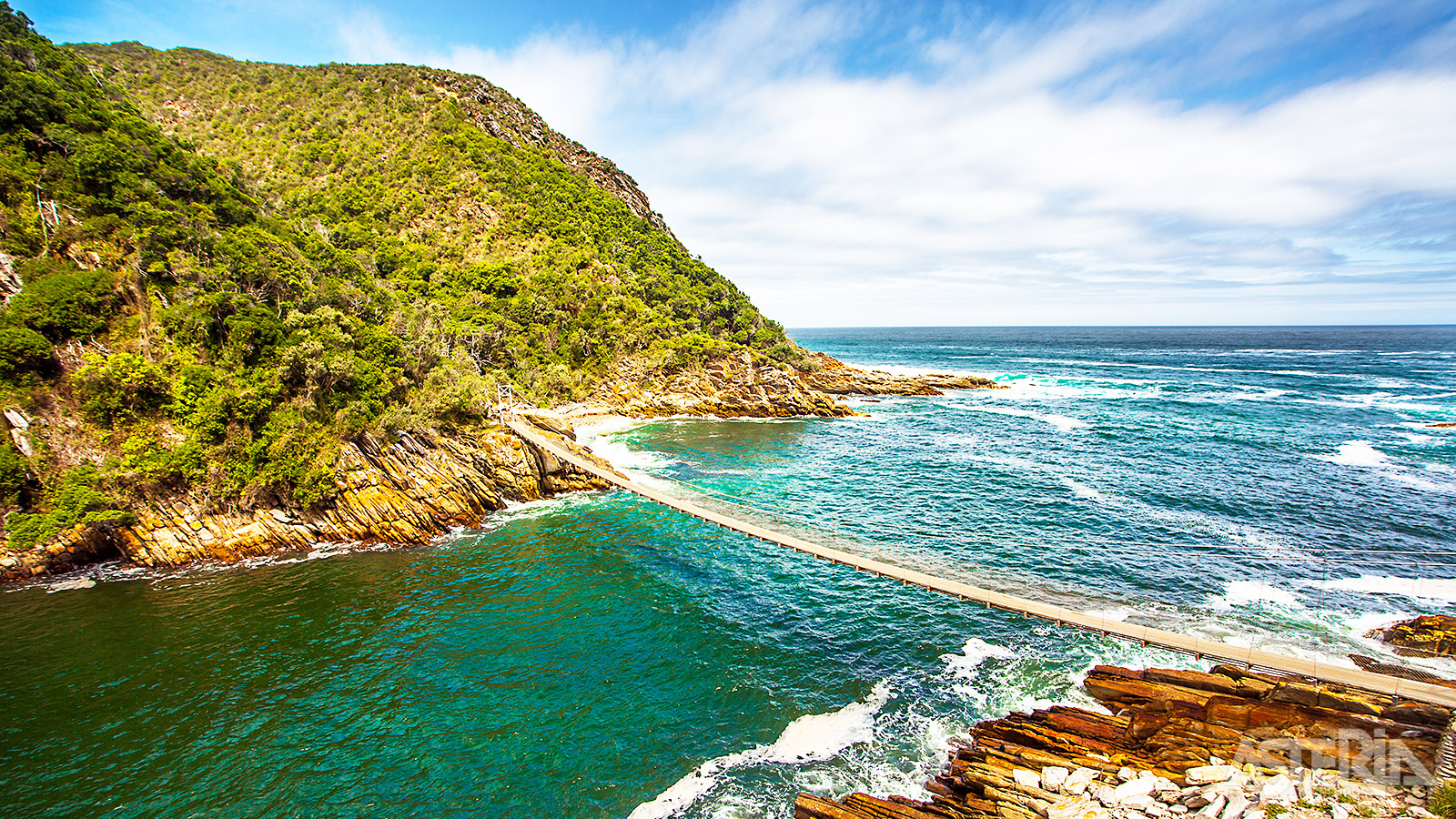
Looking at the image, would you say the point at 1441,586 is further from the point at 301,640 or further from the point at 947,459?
the point at 301,640

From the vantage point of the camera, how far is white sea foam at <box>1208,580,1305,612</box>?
20484 mm

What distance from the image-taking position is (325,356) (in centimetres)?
2855

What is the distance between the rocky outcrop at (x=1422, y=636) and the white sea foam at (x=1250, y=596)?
237 centimetres

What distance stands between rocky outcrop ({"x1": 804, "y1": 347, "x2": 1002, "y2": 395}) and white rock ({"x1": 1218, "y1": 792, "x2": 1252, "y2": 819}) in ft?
202

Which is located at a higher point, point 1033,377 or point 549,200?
point 549,200

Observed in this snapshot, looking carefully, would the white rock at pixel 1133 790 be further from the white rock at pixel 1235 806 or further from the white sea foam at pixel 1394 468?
the white sea foam at pixel 1394 468

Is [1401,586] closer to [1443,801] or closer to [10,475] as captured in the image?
[1443,801]

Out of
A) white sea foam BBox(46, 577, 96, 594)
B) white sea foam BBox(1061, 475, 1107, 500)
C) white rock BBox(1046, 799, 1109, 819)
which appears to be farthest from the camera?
white sea foam BBox(1061, 475, 1107, 500)

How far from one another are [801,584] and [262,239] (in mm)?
37770

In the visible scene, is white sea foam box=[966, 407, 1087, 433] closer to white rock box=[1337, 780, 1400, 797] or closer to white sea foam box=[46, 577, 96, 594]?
white rock box=[1337, 780, 1400, 797]

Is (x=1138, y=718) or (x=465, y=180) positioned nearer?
(x=1138, y=718)

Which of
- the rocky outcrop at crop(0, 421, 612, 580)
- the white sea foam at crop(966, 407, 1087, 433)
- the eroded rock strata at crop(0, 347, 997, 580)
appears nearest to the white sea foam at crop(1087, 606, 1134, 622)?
the rocky outcrop at crop(0, 421, 612, 580)

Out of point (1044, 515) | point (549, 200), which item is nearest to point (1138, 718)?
point (1044, 515)

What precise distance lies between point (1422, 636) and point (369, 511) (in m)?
42.8
